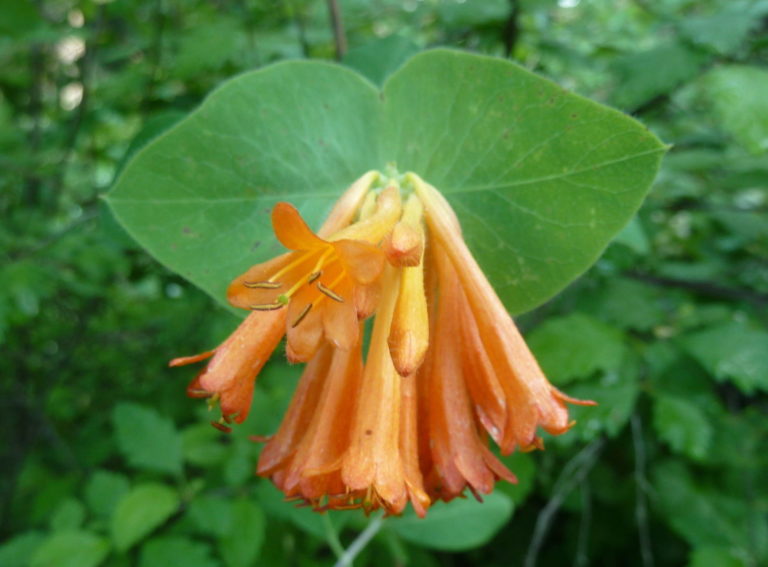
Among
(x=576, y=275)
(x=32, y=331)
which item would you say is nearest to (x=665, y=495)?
(x=576, y=275)

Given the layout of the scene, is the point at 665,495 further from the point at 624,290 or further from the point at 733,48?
the point at 733,48

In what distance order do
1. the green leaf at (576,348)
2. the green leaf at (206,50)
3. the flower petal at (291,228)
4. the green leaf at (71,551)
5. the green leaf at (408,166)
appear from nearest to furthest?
the flower petal at (291,228)
the green leaf at (408,166)
the green leaf at (71,551)
the green leaf at (576,348)
the green leaf at (206,50)

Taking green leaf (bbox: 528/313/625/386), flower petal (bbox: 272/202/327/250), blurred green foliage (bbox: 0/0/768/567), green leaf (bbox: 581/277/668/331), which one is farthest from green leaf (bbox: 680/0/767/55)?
flower petal (bbox: 272/202/327/250)

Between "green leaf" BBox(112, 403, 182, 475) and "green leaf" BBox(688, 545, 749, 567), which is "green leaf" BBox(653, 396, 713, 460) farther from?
"green leaf" BBox(112, 403, 182, 475)

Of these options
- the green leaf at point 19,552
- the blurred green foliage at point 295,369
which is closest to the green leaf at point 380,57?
the blurred green foliage at point 295,369

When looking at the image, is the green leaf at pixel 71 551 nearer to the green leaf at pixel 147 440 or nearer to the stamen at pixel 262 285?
the green leaf at pixel 147 440

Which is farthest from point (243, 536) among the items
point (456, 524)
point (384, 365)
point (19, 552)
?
point (384, 365)

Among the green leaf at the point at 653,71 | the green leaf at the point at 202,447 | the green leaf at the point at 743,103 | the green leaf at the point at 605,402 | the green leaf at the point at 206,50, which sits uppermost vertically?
the green leaf at the point at 206,50
